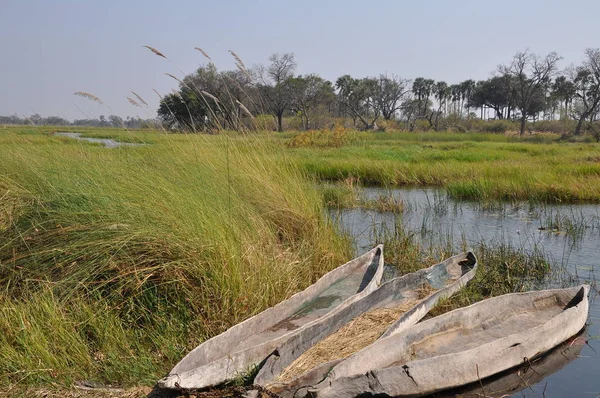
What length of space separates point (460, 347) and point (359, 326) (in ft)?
2.48

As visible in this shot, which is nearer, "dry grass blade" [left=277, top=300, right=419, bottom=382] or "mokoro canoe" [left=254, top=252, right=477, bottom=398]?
"mokoro canoe" [left=254, top=252, right=477, bottom=398]

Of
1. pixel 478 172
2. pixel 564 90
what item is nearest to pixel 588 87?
pixel 564 90

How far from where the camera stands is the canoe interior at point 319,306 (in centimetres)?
422

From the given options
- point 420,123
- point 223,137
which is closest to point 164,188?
point 223,137

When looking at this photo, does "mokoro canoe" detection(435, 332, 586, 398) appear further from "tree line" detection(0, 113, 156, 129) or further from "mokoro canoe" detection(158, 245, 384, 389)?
"tree line" detection(0, 113, 156, 129)

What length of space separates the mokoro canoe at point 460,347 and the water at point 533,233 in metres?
0.24

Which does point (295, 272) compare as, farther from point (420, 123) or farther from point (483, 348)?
point (420, 123)

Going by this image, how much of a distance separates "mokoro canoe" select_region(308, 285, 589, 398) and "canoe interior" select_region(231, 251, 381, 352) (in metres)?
0.74

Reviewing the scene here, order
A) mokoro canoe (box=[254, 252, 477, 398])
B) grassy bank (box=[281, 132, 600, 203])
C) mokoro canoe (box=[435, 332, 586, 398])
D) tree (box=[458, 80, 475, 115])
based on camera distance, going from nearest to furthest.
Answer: mokoro canoe (box=[254, 252, 477, 398])
mokoro canoe (box=[435, 332, 586, 398])
grassy bank (box=[281, 132, 600, 203])
tree (box=[458, 80, 475, 115])

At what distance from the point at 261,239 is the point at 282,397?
222 centimetres

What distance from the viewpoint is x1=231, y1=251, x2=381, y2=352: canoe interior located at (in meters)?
4.22

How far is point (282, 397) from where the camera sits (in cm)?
328

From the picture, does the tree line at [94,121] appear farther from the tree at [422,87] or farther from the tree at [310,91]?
Result: the tree at [422,87]

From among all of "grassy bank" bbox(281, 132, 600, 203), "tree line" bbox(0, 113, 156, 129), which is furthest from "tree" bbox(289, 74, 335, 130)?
"tree line" bbox(0, 113, 156, 129)
